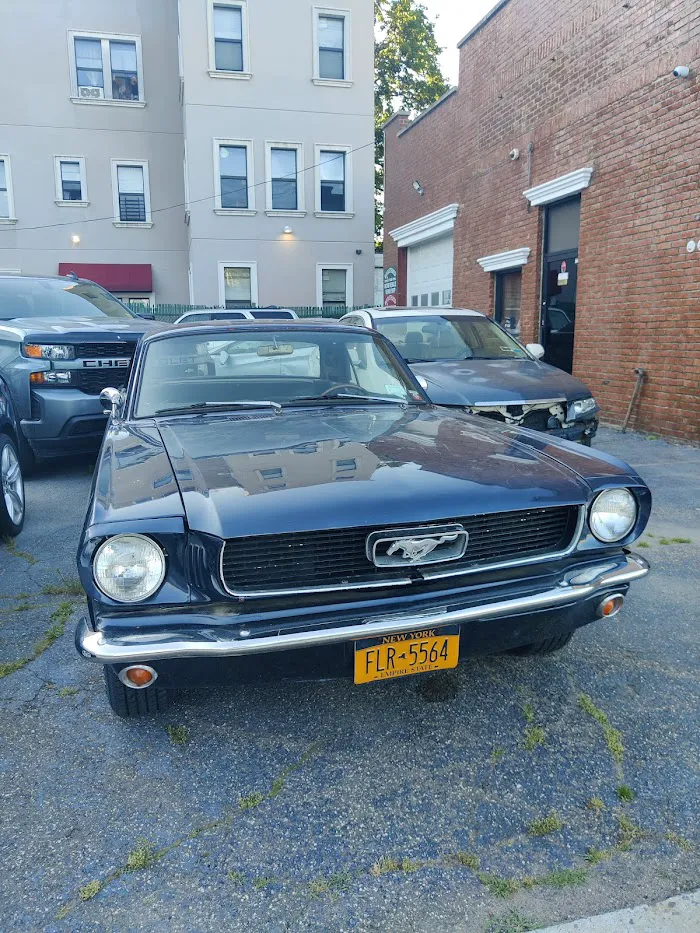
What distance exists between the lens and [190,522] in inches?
83.1

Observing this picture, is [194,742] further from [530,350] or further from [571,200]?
[571,200]

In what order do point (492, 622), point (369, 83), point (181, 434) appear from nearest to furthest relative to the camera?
point (492, 622)
point (181, 434)
point (369, 83)

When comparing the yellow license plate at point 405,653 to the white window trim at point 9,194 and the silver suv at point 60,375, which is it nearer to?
the silver suv at point 60,375

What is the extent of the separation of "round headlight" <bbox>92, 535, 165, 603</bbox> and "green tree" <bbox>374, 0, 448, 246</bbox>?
30309 mm

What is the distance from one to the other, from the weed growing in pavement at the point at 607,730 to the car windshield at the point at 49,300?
6.27m

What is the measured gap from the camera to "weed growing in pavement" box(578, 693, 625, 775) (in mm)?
2461

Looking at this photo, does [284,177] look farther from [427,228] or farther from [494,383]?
[494,383]

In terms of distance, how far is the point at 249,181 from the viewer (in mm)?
20000

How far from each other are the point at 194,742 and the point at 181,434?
124cm

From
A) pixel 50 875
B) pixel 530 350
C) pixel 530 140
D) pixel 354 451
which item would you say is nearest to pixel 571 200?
pixel 530 140

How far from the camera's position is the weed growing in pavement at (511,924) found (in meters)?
1.77

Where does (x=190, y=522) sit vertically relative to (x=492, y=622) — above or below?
above

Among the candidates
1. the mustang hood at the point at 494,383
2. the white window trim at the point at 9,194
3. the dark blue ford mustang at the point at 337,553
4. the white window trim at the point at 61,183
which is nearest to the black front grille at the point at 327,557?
Result: the dark blue ford mustang at the point at 337,553

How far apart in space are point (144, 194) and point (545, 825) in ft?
75.3
